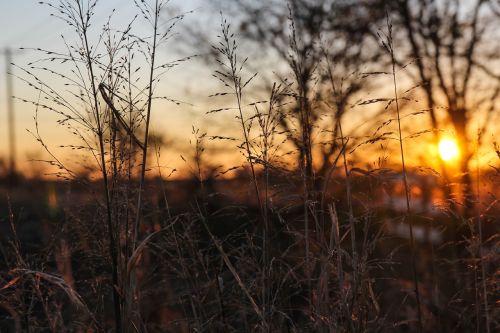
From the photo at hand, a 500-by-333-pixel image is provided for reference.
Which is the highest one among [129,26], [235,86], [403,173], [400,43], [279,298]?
[400,43]

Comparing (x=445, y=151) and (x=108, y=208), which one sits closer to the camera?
(x=108, y=208)

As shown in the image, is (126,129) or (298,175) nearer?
(126,129)

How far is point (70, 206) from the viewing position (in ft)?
12.6

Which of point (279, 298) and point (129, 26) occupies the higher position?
point (129, 26)

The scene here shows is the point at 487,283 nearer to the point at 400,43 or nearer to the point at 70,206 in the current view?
the point at 70,206

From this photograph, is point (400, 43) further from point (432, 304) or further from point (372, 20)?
point (432, 304)

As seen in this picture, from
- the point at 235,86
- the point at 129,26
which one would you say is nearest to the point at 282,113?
the point at 235,86

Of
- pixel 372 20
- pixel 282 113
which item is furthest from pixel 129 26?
pixel 372 20

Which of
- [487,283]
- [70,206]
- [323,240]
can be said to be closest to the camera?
[323,240]

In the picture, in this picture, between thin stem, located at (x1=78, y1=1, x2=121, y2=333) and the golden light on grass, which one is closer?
thin stem, located at (x1=78, y1=1, x2=121, y2=333)

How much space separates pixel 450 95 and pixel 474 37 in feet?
3.00

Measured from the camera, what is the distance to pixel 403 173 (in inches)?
122

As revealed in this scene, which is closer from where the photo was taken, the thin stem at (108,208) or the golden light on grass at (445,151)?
the thin stem at (108,208)

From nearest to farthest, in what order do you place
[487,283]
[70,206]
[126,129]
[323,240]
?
[126,129] → [323,240] → [487,283] → [70,206]
